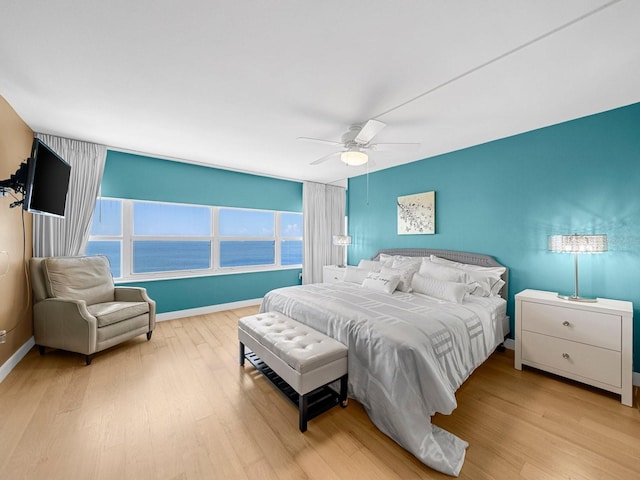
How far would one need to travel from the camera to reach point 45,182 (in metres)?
2.40

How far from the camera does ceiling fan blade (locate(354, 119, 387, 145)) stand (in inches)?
90.7

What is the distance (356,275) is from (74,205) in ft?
12.7

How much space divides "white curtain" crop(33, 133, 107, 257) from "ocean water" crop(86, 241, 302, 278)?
48 cm

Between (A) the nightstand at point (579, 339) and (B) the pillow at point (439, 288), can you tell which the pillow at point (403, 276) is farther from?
(A) the nightstand at point (579, 339)

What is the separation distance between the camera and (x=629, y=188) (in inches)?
93.8

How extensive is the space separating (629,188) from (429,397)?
276cm

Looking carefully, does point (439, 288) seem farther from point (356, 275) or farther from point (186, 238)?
point (186, 238)

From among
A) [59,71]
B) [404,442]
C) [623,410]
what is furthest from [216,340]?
[623,410]

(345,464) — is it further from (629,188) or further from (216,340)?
(629,188)

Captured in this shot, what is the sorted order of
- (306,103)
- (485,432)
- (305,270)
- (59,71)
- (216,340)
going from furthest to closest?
(305,270) → (216,340) → (306,103) → (59,71) → (485,432)

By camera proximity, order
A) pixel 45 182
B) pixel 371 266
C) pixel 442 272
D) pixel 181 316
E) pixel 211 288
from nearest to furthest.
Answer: pixel 45 182, pixel 442 272, pixel 371 266, pixel 181 316, pixel 211 288

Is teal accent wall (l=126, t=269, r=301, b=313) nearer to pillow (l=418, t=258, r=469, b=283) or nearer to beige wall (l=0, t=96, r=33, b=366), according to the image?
beige wall (l=0, t=96, r=33, b=366)

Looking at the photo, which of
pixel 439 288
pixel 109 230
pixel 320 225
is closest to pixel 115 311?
pixel 109 230

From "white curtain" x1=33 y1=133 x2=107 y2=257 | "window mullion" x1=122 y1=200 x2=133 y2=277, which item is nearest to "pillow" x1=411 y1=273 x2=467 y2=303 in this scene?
"window mullion" x1=122 y1=200 x2=133 y2=277
